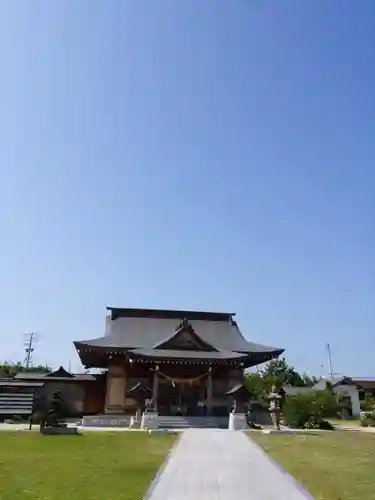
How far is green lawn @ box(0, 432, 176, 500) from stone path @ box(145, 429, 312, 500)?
41 centimetres

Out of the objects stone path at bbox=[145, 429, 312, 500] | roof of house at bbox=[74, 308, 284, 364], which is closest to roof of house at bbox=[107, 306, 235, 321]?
roof of house at bbox=[74, 308, 284, 364]

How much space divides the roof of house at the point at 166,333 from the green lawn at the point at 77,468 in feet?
42.2

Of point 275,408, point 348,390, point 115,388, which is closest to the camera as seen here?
point 275,408

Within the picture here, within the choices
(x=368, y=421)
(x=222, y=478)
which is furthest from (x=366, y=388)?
(x=222, y=478)

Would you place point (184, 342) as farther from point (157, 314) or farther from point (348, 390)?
point (348, 390)

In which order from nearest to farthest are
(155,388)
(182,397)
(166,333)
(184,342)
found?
1. (155,388)
2. (182,397)
3. (184,342)
4. (166,333)

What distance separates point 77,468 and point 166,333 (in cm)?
2377

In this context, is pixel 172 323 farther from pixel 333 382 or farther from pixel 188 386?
pixel 333 382

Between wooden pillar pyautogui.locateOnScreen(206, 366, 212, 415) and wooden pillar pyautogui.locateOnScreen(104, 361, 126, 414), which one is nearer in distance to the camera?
wooden pillar pyautogui.locateOnScreen(206, 366, 212, 415)

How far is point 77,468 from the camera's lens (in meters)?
9.21

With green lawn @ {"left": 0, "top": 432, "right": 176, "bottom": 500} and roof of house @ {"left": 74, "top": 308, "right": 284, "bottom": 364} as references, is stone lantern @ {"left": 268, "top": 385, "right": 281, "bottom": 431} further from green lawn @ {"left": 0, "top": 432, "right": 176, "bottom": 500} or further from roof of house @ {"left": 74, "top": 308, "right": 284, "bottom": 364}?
green lawn @ {"left": 0, "top": 432, "right": 176, "bottom": 500}

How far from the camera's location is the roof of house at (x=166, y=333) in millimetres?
28516

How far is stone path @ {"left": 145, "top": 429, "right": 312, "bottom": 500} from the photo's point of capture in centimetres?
683

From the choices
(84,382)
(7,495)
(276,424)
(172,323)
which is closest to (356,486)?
(7,495)
